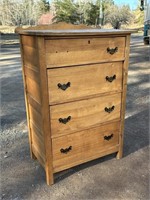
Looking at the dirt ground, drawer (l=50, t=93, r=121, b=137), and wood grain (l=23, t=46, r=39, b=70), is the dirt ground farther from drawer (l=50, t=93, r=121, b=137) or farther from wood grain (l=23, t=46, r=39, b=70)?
wood grain (l=23, t=46, r=39, b=70)

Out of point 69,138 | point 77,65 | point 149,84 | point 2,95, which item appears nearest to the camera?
point 77,65

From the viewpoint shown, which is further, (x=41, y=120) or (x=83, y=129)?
(x=83, y=129)

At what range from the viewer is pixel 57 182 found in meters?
2.32

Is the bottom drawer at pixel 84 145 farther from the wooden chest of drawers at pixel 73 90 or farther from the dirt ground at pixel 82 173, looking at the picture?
the dirt ground at pixel 82 173

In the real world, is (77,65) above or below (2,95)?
above

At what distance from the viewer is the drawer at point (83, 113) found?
6.94 ft

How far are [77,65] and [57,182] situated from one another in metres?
1.13

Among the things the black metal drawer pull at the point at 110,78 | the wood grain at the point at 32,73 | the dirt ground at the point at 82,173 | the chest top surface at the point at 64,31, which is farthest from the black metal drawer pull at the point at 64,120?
the chest top surface at the point at 64,31

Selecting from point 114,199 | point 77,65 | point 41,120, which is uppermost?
point 77,65

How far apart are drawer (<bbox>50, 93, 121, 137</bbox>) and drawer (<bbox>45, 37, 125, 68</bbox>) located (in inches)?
14.7

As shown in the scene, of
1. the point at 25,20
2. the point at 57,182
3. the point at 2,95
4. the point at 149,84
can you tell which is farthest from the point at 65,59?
the point at 25,20

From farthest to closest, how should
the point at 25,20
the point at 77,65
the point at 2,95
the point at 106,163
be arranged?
the point at 25,20 → the point at 2,95 → the point at 106,163 → the point at 77,65

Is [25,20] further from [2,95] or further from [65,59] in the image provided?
[65,59]

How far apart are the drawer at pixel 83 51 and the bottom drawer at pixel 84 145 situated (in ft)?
2.23
